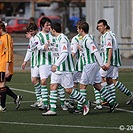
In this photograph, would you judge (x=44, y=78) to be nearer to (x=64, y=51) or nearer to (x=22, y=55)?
(x=64, y=51)

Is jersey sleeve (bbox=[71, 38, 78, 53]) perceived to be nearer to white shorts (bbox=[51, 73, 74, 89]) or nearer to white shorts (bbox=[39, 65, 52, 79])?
white shorts (bbox=[39, 65, 52, 79])

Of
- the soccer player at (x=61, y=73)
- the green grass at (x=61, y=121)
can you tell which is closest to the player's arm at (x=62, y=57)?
the soccer player at (x=61, y=73)

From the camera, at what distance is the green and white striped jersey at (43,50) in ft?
51.1

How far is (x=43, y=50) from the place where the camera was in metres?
15.6

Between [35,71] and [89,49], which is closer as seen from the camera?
[89,49]

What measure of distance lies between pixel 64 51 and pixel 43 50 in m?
1.39

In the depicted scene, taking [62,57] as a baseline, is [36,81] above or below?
below

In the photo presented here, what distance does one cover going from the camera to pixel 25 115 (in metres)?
14.9

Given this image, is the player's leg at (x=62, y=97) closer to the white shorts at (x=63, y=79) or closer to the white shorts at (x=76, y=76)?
the white shorts at (x=76, y=76)

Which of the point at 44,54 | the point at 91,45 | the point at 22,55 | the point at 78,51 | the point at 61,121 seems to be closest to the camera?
the point at 61,121

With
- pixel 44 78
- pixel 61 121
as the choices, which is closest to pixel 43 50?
pixel 44 78

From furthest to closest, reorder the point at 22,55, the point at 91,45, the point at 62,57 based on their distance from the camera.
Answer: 1. the point at 22,55
2. the point at 91,45
3. the point at 62,57

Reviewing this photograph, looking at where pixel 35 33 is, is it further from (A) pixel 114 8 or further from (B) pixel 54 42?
(A) pixel 114 8

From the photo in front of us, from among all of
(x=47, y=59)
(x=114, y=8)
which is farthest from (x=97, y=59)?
(x=114, y=8)
